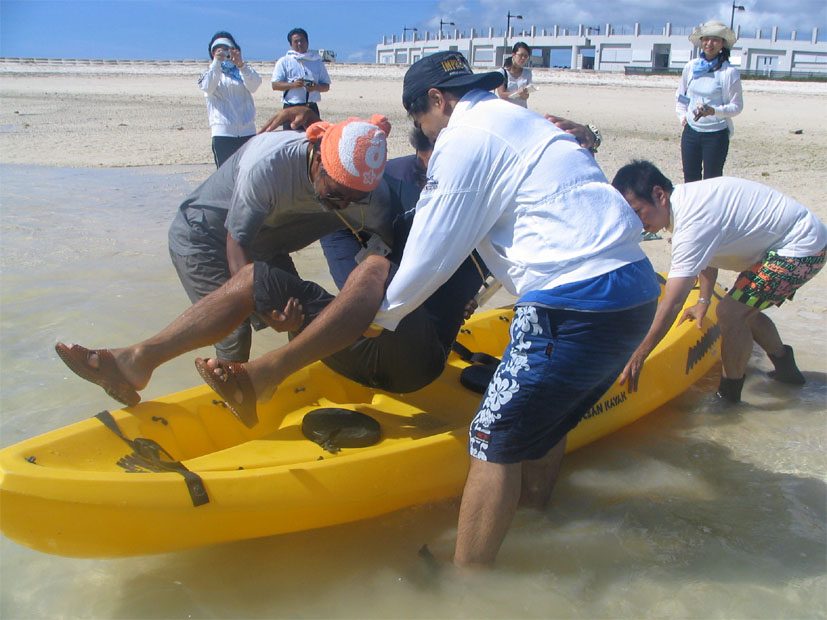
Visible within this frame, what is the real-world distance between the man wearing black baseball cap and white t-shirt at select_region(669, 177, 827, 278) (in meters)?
1.26

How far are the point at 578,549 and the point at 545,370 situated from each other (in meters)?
1.06

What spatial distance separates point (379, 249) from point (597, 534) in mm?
1532

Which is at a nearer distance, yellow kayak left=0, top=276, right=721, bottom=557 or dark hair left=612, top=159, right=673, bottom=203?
yellow kayak left=0, top=276, right=721, bottom=557

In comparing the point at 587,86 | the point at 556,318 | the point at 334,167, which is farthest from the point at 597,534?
the point at 587,86

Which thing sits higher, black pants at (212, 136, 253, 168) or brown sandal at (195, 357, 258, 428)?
black pants at (212, 136, 253, 168)

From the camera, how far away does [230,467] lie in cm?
293

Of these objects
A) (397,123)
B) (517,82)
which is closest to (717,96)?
(517,82)

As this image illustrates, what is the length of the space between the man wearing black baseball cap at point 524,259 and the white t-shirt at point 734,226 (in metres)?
1.26

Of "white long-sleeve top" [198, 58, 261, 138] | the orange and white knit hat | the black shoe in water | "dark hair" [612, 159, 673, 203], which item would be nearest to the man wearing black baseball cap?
the orange and white knit hat

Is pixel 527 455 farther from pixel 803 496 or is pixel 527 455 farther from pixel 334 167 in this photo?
pixel 803 496

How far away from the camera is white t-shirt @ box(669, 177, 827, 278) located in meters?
3.51

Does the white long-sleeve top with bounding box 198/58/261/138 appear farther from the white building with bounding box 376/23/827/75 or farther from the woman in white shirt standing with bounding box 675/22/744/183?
the white building with bounding box 376/23/827/75

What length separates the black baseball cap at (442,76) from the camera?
2.42 meters

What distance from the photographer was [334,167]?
277cm
